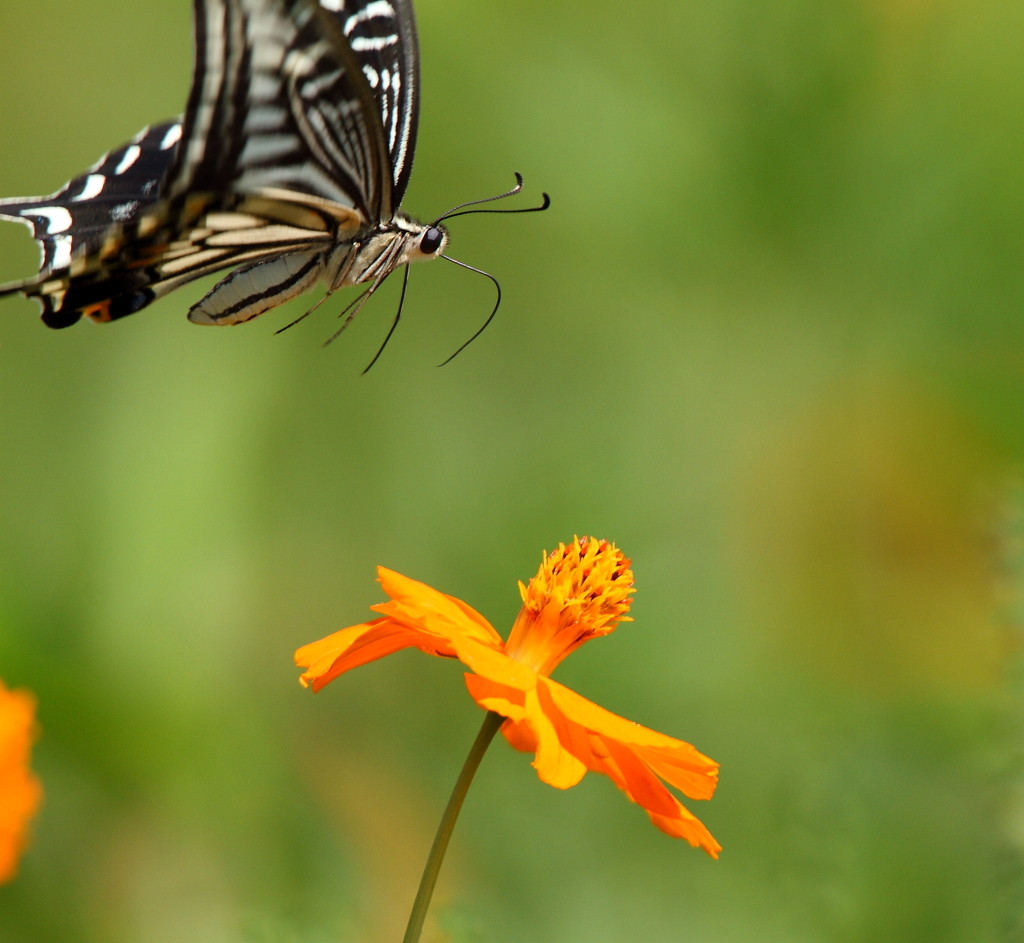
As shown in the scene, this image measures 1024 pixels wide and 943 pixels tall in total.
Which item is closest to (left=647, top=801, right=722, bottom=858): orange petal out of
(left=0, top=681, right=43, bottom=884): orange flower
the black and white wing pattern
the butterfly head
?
(left=0, top=681, right=43, bottom=884): orange flower

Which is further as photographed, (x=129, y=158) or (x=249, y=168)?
(x=129, y=158)

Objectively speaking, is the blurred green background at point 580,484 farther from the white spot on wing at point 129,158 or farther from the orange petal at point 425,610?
the white spot on wing at point 129,158

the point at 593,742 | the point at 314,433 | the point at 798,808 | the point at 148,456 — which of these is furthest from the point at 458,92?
the point at 593,742

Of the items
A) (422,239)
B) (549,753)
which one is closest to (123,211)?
(422,239)

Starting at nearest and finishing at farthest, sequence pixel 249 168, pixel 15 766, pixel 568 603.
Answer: pixel 15 766
pixel 568 603
pixel 249 168

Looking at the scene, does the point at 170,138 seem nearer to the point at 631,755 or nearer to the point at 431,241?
the point at 431,241

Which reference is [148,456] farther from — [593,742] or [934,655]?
[934,655]

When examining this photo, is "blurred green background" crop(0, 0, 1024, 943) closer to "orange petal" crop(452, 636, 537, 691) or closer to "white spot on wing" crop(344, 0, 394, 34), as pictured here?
"orange petal" crop(452, 636, 537, 691)

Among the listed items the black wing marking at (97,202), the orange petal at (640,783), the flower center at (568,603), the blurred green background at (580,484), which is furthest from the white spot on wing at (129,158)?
the orange petal at (640,783)
